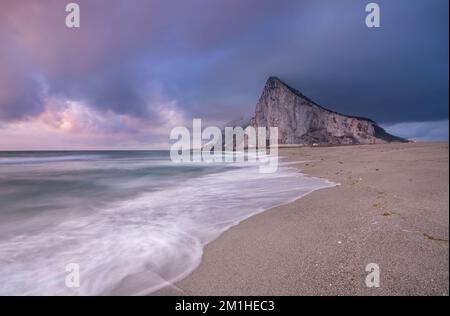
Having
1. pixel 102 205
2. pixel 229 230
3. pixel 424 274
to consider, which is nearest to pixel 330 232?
pixel 424 274

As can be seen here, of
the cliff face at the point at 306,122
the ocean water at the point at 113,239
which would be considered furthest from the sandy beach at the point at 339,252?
the cliff face at the point at 306,122

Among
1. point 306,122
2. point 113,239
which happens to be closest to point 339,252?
point 113,239

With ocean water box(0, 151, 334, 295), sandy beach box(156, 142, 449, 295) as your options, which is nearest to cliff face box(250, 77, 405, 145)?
ocean water box(0, 151, 334, 295)

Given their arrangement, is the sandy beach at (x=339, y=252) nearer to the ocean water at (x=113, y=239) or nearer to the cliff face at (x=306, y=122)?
the ocean water at (x=113, y=239)

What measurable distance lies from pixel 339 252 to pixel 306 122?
100 meters

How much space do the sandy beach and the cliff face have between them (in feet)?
302

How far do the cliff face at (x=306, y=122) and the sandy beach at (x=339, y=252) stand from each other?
92061mm

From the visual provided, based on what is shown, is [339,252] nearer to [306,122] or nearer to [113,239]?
[113,239]

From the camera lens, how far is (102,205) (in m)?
8.97

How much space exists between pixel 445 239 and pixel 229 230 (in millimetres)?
3346

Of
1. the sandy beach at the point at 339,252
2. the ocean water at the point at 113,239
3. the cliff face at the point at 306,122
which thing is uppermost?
the cliff face at the point at 306,122

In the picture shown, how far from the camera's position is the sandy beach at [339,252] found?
271cm

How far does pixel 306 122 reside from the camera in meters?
97.9
